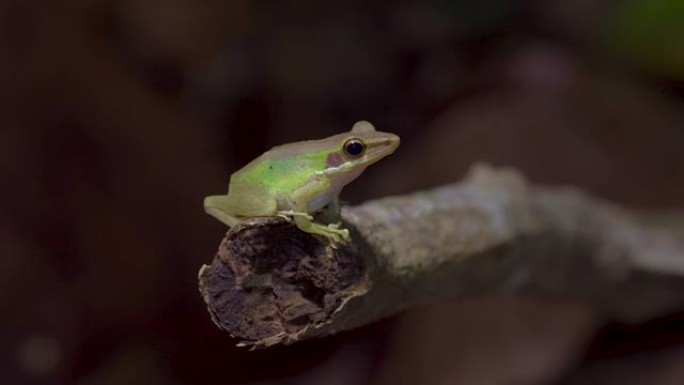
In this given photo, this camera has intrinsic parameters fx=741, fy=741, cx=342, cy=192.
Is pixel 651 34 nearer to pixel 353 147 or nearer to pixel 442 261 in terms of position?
pixel 442 261

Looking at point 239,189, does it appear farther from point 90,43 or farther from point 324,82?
point 324,82

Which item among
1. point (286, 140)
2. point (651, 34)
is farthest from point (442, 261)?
point (651, 34)

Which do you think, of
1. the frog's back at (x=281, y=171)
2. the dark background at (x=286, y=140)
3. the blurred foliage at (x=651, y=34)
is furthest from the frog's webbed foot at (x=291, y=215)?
the blurred foliage at (x=651, y=34)

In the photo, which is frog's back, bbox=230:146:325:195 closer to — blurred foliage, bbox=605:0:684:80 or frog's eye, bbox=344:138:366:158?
frog's eye, bbox=344:138:366:158

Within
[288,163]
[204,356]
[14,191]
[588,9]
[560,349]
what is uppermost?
[588,9]

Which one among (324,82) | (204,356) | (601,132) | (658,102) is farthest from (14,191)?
(658,102)

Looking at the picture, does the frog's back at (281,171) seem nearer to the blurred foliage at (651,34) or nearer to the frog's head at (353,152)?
the frog's head at (353,152)

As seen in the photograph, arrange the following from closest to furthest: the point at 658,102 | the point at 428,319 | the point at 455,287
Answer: the point at 455,287, the point at 428,319, the point at 658,102
